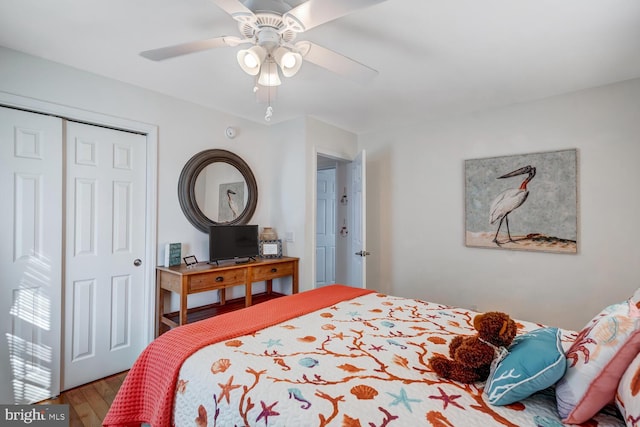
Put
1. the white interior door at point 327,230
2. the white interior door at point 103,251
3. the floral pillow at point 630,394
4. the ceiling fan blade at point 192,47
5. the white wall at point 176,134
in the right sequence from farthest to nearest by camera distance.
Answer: the white interior door at point 327,230 → the white interior door at point 103,251 → the white wall at point 176,134 → the ceiling fan blade at point 192,47 → the floral pillow at point 630,394

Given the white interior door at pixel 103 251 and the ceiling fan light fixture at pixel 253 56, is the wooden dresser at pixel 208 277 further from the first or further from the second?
the ceiling fan light fixture at pixel 253 56

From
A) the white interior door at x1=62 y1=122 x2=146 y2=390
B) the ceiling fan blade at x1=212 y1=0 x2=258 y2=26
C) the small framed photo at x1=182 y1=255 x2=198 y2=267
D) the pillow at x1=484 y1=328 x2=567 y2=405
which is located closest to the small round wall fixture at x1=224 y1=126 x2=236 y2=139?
the white interior door at x1=62 y1=122 x2=146 y2=390

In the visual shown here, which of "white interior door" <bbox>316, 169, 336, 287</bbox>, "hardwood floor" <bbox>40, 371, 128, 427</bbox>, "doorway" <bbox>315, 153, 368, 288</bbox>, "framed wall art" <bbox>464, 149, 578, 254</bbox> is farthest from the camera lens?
"white interior door" <bbox>316, 169, 336, 287</bbox>

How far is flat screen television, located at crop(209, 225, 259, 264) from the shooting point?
9.50 feet

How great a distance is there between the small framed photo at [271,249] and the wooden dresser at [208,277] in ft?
0.27

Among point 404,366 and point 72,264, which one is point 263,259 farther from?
point 404,366

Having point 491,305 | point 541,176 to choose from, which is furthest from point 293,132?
point 491,305

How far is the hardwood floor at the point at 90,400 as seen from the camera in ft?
6.63

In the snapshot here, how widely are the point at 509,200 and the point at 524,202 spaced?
0.12 meters

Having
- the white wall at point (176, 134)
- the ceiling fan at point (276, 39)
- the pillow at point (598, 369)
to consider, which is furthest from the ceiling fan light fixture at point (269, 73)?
the pillow at point (598, 369)

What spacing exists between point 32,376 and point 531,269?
160 inches

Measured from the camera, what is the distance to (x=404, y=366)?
1254mm

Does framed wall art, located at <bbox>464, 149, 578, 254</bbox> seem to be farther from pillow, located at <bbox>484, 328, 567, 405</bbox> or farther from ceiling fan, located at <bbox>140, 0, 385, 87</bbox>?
pillow, located at <bbox>484, 328, 567, 405</bbox>

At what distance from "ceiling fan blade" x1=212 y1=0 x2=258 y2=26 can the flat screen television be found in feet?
6.27
